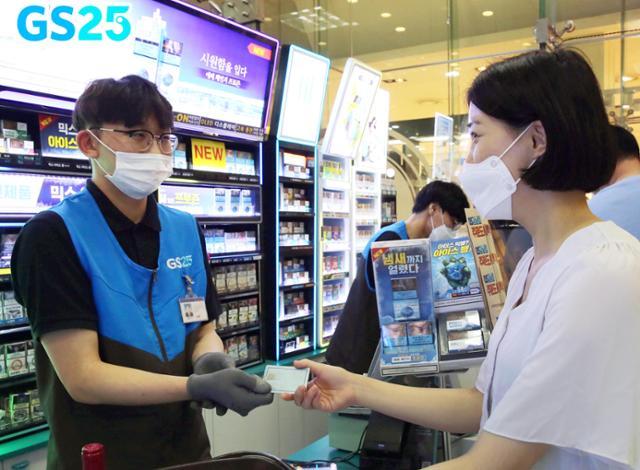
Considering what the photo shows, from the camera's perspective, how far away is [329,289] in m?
5.56

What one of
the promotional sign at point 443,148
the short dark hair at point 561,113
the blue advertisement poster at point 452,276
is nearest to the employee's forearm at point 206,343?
the blue advertisement poster at point 452,276

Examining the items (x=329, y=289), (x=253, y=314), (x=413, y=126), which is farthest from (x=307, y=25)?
(x=253, y=314)

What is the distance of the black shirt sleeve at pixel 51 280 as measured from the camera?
4.67ft

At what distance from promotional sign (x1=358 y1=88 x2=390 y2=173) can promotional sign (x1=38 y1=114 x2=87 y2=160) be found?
313 cm

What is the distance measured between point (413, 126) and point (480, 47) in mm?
2516

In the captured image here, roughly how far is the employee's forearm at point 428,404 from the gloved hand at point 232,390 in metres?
0.31

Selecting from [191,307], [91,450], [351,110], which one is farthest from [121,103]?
[351,110]

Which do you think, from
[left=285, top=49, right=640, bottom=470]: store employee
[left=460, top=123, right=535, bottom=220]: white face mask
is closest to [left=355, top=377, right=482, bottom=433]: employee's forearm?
[left=285, top=49, right=640, bottom=470]: store employee

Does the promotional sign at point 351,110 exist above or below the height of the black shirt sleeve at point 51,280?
above

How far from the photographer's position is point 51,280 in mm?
1438

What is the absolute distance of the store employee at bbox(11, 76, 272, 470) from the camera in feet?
4.70

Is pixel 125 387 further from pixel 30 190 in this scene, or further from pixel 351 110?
pixel 351 110

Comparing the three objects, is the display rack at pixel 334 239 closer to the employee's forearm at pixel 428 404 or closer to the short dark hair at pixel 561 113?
the employee's forearm at pixel 428 404

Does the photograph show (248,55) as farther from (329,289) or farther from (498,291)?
(498,291)
